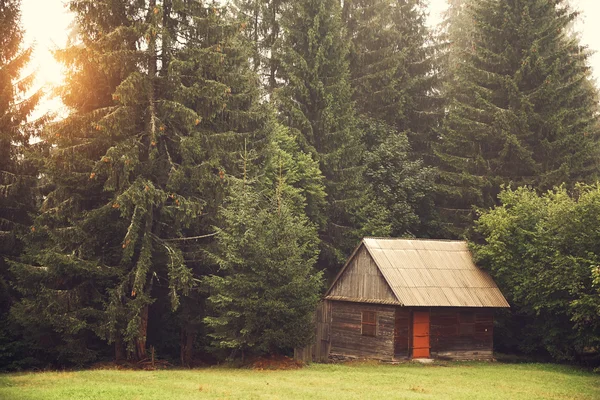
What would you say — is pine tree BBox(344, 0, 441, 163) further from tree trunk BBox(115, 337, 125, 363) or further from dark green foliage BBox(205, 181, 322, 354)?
tree trunk BBox(115, 337, 125, 363)

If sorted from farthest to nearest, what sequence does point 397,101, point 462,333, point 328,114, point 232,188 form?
1. point 397,101
2. point 328,114
3. point 462,333
4. point 232,188

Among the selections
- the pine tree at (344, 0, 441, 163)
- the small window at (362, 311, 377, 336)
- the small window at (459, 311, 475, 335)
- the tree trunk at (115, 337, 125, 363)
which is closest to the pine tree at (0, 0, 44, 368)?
the tree trunk at (115, 337, 125, 363)

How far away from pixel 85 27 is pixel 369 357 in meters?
20.7

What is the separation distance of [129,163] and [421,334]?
1616cm

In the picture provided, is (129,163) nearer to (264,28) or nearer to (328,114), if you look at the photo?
(328,114)

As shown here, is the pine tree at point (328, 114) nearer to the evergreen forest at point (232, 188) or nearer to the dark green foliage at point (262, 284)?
the evergreen forest at point (232, 188)

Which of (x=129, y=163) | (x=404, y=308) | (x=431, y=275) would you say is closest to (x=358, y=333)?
(x=404, y=308)

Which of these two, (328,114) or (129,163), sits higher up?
(328,114)

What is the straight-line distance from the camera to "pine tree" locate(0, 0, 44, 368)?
31844 millimetres

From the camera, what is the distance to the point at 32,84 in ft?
109

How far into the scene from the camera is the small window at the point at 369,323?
3131 centimetres

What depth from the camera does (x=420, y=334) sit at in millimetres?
31219

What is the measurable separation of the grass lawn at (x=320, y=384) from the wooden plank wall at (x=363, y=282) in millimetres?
3647

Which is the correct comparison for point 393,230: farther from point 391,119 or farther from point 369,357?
point 369,357
